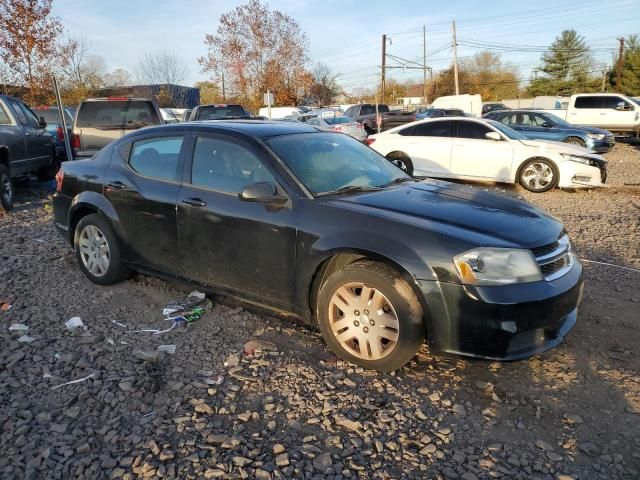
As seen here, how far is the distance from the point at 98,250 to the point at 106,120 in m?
5.63

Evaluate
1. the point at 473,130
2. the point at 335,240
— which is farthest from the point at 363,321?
the point at 473,130

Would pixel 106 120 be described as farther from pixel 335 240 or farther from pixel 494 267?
pixel 494 267

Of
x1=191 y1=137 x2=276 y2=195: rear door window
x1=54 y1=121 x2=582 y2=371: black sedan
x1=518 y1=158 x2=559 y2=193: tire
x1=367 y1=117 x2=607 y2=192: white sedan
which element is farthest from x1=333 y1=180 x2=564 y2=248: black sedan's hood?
x1=518 y1=158 x2=559 y2=193: tire

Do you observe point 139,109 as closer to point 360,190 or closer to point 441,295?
point 360,190

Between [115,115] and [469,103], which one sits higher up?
[469,103]

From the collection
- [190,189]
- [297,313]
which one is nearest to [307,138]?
[190,189]

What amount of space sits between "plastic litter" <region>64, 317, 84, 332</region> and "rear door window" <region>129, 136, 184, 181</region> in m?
1.35

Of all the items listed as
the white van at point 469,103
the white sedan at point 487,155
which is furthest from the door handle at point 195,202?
the white van at point 469,103

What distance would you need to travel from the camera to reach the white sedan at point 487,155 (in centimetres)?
1002

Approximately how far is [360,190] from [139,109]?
7416mm

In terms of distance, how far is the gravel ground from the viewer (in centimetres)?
248

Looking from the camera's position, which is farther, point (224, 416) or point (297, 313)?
point (297, 313)

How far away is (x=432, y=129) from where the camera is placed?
11.1 meters

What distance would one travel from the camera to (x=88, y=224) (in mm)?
4824
